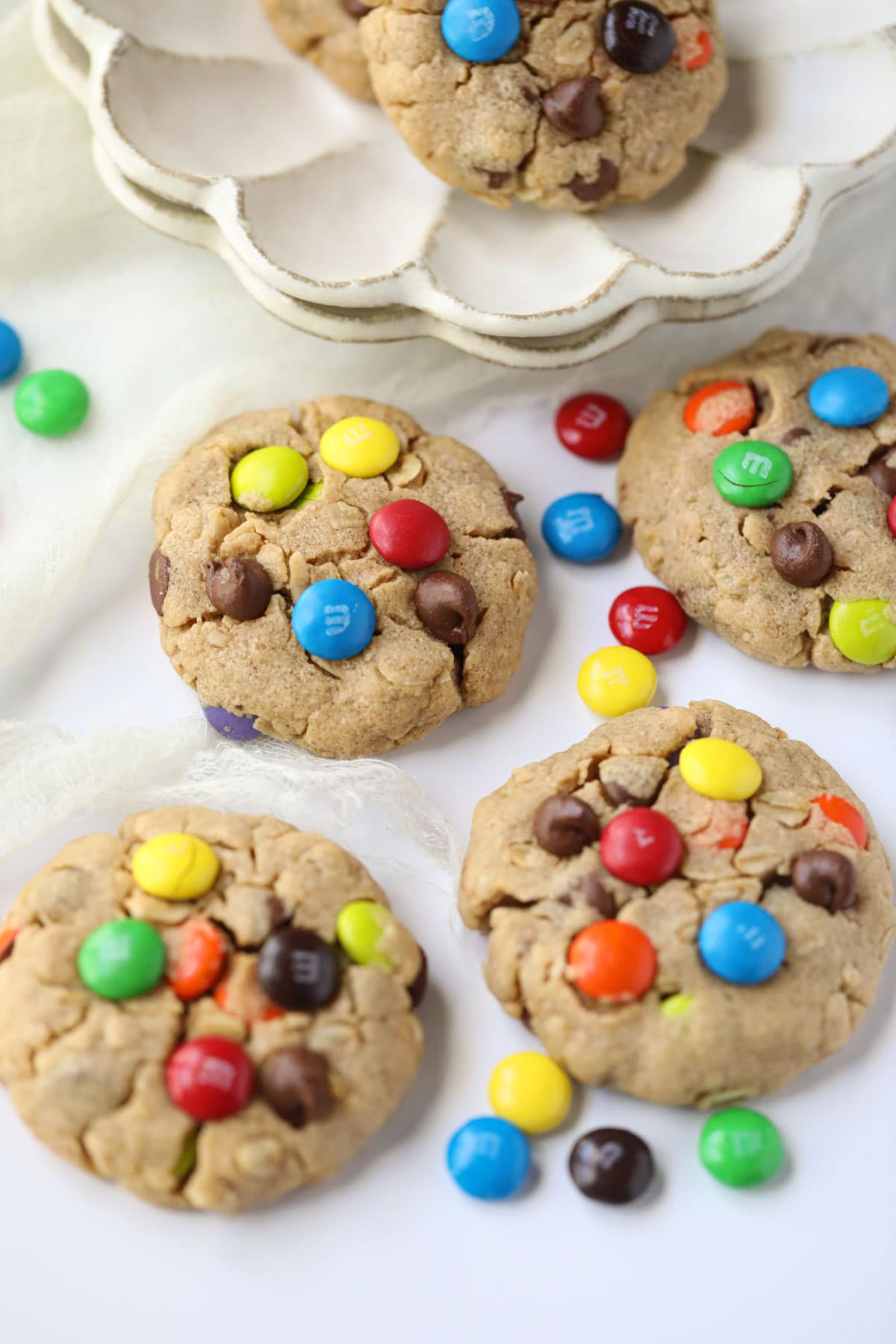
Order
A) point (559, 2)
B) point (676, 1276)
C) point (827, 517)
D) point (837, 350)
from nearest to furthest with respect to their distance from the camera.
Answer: point (676, 1276), point (559, 2), point (827, 517), point (837, 350)

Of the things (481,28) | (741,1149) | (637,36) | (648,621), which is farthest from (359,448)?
(741,1149)

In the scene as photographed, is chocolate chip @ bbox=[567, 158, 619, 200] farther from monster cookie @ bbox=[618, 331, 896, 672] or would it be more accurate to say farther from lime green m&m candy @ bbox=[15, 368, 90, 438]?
lime green m&m candy @ bbox=[15, 368, 90, 438]

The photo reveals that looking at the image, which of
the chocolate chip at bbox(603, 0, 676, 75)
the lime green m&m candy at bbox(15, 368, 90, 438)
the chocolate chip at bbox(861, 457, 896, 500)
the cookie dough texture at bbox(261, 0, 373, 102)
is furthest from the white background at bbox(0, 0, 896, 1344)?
the chocolate chip at bbox(603, 0, 676, 75)

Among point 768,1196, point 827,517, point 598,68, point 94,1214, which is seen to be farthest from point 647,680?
point 94,1214

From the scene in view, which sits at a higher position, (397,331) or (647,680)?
(397,331)

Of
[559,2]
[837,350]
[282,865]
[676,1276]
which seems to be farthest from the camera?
[837,350]

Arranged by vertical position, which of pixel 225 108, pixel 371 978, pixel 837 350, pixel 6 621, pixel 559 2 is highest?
pixel 559 2

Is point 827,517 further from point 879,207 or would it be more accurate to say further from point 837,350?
point 879,207
